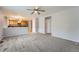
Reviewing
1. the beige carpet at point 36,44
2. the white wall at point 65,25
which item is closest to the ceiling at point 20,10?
the white wall at point 65,25

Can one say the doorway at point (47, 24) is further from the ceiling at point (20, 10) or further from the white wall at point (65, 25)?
the ceiling at point (20, 10)

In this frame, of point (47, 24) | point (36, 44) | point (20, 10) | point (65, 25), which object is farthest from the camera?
point (47, 24)

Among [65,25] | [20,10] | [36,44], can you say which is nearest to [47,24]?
[65,25]

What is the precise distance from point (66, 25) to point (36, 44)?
0.96 m

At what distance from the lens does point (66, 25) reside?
9.36 feet

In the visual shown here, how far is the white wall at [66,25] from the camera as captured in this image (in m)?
2.77

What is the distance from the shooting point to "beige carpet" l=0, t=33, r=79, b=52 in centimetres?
252

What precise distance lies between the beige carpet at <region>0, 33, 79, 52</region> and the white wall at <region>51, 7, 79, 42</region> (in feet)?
0.53

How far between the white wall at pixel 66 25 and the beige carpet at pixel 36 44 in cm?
16

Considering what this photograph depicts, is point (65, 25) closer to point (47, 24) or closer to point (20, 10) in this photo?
point (47, 24)

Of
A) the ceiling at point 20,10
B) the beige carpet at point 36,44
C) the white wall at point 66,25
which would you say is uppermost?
the ceiling at point 20,10

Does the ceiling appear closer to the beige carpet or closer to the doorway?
the doorway
